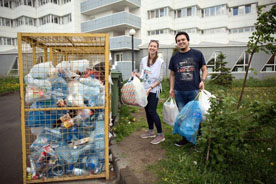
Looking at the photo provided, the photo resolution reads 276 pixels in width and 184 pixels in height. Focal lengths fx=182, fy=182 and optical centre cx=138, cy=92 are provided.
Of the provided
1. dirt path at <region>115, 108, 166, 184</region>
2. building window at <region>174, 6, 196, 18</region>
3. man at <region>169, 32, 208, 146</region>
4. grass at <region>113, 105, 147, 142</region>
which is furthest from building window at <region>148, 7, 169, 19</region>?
dirt path at <region>115, 108, 166, 184</region>

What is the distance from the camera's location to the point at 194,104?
2748 mm

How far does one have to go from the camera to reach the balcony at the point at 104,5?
68.4 ft

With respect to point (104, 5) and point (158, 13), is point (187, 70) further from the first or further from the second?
point (104, 5)

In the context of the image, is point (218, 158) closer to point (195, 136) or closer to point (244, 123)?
point (195, 136)

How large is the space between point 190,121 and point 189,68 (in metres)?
0.84

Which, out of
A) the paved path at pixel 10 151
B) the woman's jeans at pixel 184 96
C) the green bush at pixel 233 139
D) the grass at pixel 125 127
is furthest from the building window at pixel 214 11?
the paved path at pixel 10 151

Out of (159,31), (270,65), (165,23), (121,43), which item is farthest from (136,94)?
(159,31)

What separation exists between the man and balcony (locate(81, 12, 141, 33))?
18091mm

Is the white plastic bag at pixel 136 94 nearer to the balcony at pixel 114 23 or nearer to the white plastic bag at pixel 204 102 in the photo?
the white plastic bag at pixel 204 102

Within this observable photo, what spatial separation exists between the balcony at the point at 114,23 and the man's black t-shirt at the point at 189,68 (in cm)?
1814

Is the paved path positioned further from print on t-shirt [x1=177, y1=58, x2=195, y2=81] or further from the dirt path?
print on t-shirt [x1=177, y1=58, x2=195, y2=81]

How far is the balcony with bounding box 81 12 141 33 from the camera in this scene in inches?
779

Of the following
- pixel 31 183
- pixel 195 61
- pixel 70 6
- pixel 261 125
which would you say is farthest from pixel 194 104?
pixel 70 6

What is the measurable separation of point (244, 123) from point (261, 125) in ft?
0.85
